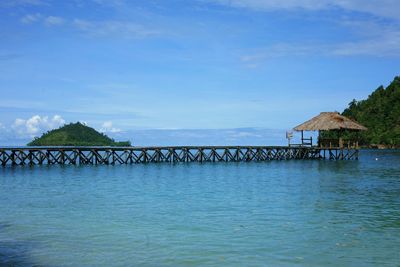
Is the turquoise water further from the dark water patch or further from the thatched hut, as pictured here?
the thatched hut

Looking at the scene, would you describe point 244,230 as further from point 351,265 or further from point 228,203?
point 228,203

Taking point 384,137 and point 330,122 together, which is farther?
point 384,137

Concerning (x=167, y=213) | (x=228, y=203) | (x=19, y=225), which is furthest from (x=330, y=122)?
(x=19, y=225)

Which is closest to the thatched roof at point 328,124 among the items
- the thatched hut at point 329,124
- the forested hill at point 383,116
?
the thatched hut at point 329,124

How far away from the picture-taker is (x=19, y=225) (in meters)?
16.1

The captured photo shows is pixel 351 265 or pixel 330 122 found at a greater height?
pixel 330 122

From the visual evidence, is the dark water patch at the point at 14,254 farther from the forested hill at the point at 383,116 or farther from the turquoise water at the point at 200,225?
the forested hill at the point at 383,116

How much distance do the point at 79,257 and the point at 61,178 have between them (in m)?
22.7

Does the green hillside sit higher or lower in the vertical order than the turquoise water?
higher

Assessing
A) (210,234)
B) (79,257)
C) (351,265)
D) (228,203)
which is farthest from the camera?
(228,203)

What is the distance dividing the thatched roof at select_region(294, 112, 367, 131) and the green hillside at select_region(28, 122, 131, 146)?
122275 millimetres

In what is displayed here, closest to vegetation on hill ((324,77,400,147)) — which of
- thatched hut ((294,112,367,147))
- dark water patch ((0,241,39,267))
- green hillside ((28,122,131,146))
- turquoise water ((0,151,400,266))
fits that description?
thatched hut ((294,112,367,147))

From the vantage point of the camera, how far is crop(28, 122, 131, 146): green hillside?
17312cm

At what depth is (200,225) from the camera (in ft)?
52.9
